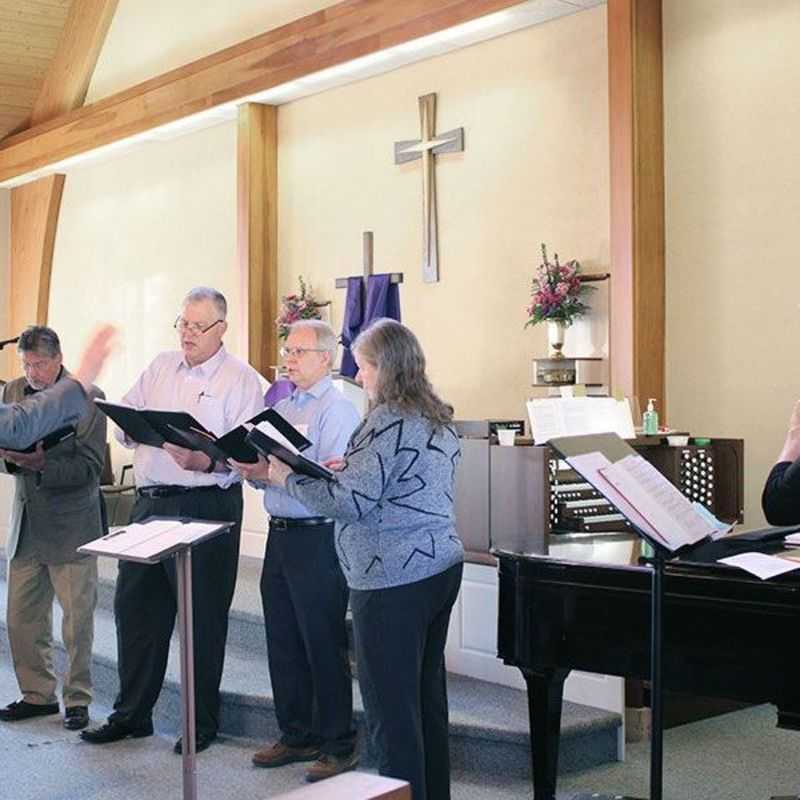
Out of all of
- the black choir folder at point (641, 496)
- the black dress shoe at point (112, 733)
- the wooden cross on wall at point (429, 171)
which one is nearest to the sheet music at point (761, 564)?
the black choir folder at point (641, 496)

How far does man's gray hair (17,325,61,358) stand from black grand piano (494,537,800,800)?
87.9 inches

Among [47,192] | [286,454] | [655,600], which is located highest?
[47,192]

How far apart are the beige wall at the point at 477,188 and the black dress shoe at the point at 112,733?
3291mm

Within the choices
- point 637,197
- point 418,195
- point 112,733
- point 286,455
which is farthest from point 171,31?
point 286,455

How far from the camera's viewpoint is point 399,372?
3566 mm

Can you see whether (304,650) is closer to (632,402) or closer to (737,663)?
(737,663)

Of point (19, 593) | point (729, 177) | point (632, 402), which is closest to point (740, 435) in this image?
point (632, 402)

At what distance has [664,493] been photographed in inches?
121

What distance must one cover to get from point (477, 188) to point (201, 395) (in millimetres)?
3430

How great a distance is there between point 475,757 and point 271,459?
1.57 m

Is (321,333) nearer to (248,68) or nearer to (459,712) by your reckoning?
(459,712)

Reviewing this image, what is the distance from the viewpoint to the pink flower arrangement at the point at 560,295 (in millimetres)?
6973

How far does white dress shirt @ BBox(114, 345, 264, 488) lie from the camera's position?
4.77 metres

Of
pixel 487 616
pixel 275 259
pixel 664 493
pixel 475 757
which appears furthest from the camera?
pixel 275 259
